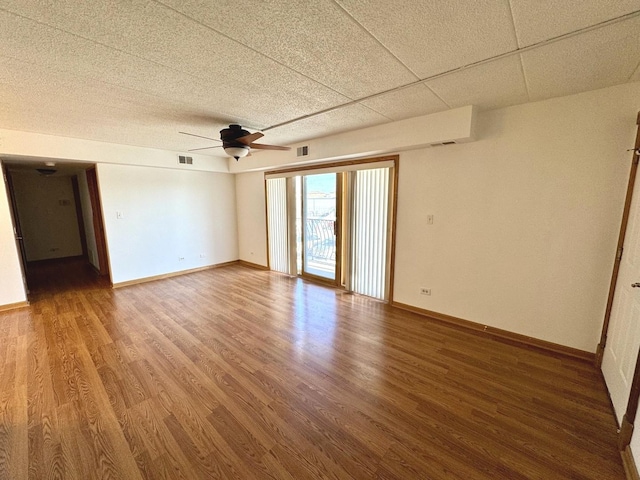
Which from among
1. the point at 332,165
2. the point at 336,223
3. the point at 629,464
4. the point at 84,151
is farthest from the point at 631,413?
the point at 84,151

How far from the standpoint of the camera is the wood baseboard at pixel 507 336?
8.07 feet

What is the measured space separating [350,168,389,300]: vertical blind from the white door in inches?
87.7

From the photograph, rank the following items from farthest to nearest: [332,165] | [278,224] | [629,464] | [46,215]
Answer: [46,215]
[278,224]
[332,165]
[629,464]

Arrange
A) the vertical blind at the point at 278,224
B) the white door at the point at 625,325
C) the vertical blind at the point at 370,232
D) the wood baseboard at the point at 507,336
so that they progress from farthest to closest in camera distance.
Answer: the vertical blind at the point at 278,224 → the vertical blind at the point at 370,232 → the wood baseboard at the point at 507,336 → the white door at the point at 625,325

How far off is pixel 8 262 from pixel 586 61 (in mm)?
6756

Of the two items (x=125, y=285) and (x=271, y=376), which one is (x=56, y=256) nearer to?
(x=125, y=285)

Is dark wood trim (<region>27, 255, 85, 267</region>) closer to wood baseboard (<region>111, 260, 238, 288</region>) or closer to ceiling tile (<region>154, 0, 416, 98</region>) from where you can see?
wood baseboard (<region>111, 260, 238, 288</region>)

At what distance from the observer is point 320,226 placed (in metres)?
4.86

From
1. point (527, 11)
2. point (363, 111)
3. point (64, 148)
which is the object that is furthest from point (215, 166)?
point (527, 11)

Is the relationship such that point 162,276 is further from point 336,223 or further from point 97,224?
point 336,223

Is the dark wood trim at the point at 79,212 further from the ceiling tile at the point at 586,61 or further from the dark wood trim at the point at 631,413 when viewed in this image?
the dark wood trim at the point at 631,413

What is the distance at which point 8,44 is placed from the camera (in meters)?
1.51

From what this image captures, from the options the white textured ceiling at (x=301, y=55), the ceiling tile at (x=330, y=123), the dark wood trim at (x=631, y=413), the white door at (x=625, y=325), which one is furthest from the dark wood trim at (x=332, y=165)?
the dark wood trim at (x=631, y=413)

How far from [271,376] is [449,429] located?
1.38 meters
